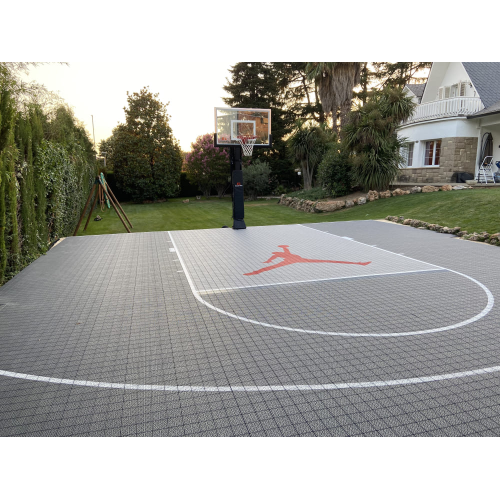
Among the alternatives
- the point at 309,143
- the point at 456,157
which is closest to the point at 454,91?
the point at 456,157

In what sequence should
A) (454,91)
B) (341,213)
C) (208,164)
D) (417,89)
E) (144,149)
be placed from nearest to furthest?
(341,213) < (454,91) < (144,149) < (417,89) < (208,164)

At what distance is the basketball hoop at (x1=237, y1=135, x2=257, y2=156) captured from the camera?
12.3 metres

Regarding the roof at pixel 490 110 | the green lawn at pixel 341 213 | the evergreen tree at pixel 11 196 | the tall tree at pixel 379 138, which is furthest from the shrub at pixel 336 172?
the evergreen tree at pixel 11 196

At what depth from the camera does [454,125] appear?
17734mm

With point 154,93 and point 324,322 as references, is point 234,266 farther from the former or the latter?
point 154,93

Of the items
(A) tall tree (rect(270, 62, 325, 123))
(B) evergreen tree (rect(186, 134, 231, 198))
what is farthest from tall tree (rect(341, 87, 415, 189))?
(A) tall tree (rect(270, 62, 325, 123))

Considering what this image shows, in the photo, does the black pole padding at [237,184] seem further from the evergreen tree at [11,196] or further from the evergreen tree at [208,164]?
the evergreen tree at [208,164]

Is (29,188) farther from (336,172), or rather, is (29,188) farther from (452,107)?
(452,107)

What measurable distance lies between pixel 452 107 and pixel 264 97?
46.8 feet

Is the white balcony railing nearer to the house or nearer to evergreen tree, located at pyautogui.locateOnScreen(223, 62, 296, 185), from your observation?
the house

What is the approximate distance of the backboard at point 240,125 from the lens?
12.2 meters

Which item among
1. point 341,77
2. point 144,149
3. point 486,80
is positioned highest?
point 341,77

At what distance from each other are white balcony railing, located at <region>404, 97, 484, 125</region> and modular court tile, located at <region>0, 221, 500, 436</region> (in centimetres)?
1236
